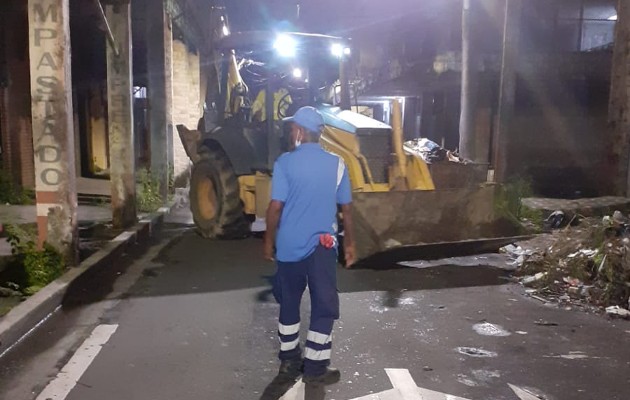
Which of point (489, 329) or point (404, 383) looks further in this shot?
point (489, 329)

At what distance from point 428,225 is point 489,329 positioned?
2.32 metres

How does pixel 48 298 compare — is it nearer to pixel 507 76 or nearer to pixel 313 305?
pixel 313 305

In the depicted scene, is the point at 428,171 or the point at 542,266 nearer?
the point at 542,266

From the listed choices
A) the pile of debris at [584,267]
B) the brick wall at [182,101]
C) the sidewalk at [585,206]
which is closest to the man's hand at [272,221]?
the pile of debris at [584,267]

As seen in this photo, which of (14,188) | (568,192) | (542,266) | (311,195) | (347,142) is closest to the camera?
(311,195)

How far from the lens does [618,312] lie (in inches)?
230

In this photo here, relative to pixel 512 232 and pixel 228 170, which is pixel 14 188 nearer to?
pixel 228 170

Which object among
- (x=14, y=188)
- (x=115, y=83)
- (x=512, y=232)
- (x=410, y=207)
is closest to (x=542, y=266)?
(x=512, y=232)

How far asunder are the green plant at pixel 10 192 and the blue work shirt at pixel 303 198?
396 inches

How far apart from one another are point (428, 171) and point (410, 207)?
0.80 metres

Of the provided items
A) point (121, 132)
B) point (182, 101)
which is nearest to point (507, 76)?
point (121, 132)

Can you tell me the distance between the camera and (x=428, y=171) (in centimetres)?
802

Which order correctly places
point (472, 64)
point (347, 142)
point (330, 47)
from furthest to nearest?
point (472, 64)
point (330, 47)
point (347, 142)

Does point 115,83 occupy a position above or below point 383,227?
above
